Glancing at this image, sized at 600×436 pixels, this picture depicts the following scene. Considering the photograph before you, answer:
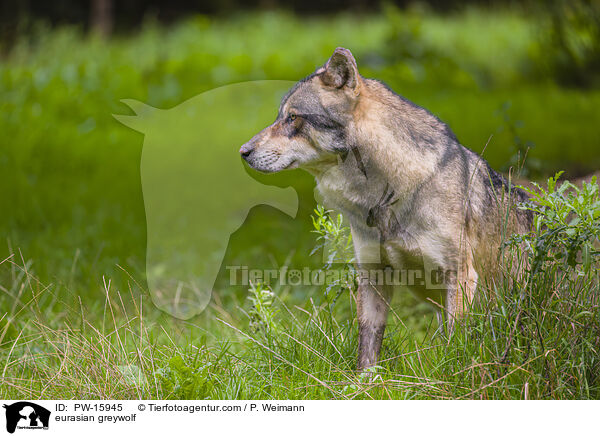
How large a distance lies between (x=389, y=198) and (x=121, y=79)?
7.45 m

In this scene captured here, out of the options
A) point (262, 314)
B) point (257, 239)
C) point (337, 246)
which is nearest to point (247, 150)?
point (337, 246)

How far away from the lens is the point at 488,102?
25.4 feet

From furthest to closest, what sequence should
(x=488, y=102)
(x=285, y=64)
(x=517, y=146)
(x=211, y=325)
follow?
(x=285, y=64), (x=488, y=102), (x=211, y=325), (x=517, y=146)

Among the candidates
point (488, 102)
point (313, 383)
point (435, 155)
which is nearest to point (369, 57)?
point (488, 102)

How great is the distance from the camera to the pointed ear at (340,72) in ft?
11.1

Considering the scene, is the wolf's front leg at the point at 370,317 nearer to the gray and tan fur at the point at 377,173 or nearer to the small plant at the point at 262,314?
the gray and tan fur at the point at 377,173

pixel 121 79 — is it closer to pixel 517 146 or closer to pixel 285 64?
pixel 285 64

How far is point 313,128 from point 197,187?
3.48 metres

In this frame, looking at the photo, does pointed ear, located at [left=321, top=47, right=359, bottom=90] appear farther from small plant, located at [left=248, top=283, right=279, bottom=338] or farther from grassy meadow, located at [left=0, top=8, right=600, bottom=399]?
small plant, located at [left=248, top=283, right=279, bottom=338]

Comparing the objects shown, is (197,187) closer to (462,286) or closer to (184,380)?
(184,380)
